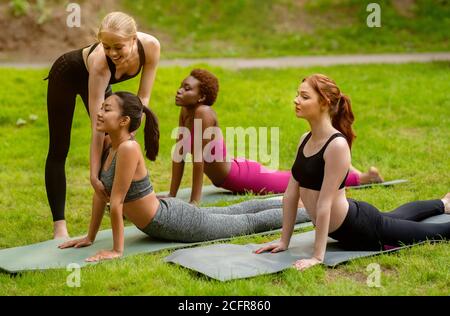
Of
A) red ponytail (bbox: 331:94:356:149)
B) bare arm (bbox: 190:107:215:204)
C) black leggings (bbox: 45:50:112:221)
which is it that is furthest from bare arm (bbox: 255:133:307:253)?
bare arm (bbox: 190:107:215:204)

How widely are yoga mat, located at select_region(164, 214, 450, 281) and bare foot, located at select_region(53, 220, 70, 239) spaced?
1107mm

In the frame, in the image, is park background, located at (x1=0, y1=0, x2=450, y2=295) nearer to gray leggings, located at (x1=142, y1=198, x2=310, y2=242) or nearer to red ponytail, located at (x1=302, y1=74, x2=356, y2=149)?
gray leggings, located at (x1=142, y1=198, x2=310, y2=242)

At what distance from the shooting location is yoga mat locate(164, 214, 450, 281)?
4633 millimetres

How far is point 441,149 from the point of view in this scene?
26.8 feet

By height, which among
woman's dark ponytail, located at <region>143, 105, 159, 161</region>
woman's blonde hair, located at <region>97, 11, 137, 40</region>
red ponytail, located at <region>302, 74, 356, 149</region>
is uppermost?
woman's blonde hair, located at <region>97, 11, 137, 40</region>

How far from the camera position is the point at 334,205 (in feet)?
16.0

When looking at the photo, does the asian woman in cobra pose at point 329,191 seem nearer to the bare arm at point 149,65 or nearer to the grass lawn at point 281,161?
the grass lawn at point 281,161

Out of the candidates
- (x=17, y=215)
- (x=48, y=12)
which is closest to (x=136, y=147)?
(x=17, y=215)

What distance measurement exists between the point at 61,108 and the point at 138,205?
103 centimetres

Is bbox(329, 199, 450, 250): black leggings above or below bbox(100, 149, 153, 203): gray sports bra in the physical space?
below

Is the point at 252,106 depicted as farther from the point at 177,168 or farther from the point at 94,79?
the point at 94,79

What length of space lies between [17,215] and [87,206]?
61 centimetres

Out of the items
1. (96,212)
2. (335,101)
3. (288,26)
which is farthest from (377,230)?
(288,26)

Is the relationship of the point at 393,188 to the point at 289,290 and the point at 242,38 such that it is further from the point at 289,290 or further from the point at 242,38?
the point at 242,38
